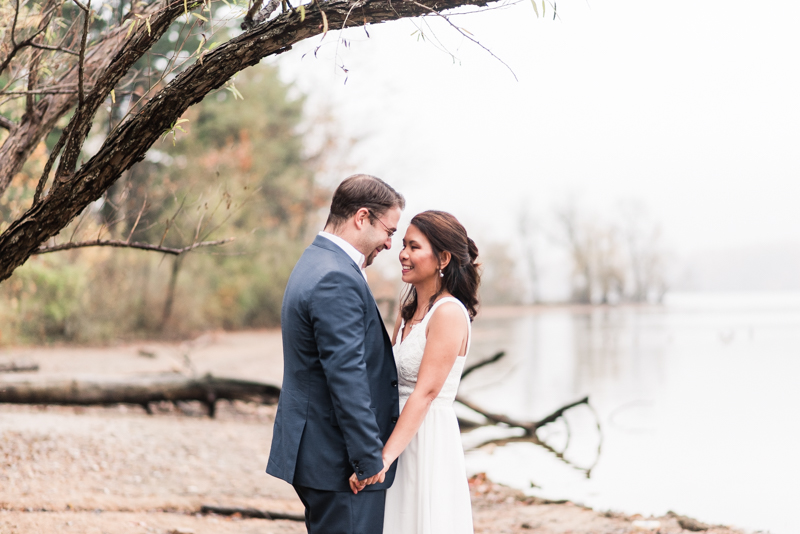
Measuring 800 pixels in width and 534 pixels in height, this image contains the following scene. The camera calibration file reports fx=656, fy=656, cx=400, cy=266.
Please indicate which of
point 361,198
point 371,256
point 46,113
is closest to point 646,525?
point 371,256

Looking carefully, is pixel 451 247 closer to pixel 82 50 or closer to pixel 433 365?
pixel 433 365

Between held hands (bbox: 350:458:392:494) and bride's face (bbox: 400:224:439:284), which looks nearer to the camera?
held hands (bbox: 350:458:392:494)

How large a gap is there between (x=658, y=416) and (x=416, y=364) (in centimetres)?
1206

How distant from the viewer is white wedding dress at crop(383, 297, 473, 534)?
2.76 m

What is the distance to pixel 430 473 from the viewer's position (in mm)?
2777

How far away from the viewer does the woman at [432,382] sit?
8.81 ft

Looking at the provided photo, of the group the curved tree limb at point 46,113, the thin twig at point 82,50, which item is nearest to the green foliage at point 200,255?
the curved tree limb at point 46,113

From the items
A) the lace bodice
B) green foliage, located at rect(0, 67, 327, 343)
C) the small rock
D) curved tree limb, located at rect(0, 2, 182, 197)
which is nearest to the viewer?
the lace bodice

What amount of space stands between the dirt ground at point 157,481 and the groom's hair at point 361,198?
2.73m

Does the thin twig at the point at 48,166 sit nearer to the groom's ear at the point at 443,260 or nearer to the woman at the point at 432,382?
the woman at the point at 432,382

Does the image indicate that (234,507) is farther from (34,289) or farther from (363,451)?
(34,289)

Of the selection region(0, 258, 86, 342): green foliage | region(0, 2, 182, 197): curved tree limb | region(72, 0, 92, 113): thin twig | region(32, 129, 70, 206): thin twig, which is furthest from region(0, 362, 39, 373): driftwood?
region(72, 0, 92, 113): thin twig

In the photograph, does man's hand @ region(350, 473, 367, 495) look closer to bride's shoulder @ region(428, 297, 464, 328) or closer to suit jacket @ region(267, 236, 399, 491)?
suit jacket @ region(267, 236, 399, 491)

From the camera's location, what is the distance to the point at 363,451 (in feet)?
7.70
